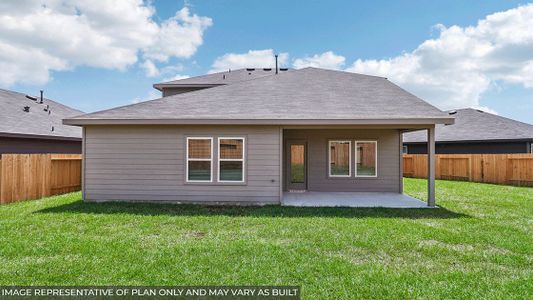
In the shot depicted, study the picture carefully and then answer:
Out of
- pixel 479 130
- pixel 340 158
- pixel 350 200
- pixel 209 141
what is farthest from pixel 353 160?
pixel 479 130

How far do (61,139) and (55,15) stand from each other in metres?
4.88

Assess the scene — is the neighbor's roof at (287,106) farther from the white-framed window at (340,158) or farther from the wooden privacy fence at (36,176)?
the wooden privacy fence at (36,176)

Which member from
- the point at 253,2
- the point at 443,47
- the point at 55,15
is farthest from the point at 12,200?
the point at 443,47

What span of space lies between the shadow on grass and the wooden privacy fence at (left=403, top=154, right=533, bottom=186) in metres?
8.95

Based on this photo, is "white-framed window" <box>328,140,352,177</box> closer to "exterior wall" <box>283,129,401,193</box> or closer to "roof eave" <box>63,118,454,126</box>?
"exterior wall" <box>283,129,401,193</box>

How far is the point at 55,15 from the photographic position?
11328 mm

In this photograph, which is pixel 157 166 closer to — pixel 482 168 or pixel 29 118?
pixel 29 118

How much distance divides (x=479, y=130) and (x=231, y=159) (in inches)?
655

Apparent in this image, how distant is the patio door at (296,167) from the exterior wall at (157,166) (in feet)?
10.5

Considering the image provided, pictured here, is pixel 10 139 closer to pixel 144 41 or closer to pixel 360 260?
pixel 144 41

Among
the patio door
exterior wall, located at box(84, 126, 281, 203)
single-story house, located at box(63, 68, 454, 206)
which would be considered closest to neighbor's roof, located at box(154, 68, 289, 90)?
single-story house, located at box(63, 68, 454, 206)

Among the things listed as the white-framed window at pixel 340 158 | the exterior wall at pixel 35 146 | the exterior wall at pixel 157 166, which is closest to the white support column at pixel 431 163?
the white-framed window at pixel 340 158

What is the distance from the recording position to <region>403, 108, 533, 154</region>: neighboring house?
656 inches

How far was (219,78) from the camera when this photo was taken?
56.1 ft
